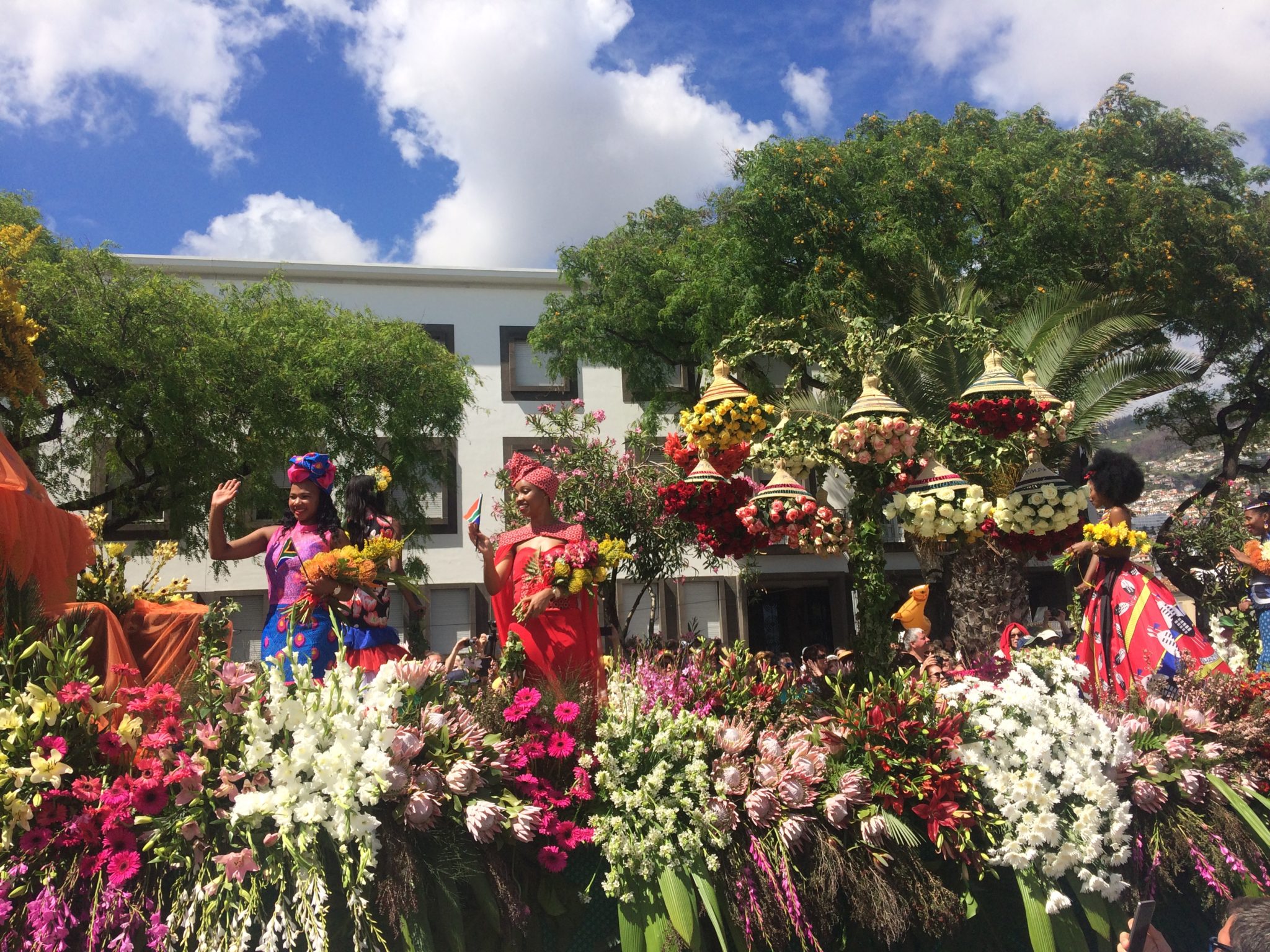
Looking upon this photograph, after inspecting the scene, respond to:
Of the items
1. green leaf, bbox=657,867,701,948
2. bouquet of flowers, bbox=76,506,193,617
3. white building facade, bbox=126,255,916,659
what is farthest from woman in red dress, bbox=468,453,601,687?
white building facade, bbox=126,255,916,659

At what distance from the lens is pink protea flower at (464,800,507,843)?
8.58 ft

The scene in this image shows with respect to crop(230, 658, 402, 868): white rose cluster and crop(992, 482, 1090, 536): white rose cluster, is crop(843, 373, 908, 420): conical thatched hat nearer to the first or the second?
crop(992, 482, 1090, 536): white rose cluster

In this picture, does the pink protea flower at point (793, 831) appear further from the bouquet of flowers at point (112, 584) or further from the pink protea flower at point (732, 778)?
the bouquet of flowers at point (112, 584)

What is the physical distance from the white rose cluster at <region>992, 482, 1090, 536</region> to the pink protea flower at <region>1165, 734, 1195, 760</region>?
1.32 meters

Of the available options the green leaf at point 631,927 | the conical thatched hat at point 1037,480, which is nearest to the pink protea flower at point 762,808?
the green leaf at point 631,927

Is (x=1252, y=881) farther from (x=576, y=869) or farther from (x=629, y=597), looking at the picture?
(x=629, y=597)

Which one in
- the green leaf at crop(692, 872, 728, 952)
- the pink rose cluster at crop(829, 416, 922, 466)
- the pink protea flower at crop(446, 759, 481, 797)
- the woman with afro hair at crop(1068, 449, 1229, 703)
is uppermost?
the pink rose cluster at crop(829, 416, 922, 466)

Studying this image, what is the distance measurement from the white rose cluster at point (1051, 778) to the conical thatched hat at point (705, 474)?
1.73m

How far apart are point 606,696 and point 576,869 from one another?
546mm

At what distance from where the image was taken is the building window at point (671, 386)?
18.1 m

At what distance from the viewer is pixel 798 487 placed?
4535 millimetres

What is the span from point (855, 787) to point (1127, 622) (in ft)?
8.66

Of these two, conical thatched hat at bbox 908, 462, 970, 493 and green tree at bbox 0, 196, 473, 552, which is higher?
green tree at bbox 0, 196, 473, 552

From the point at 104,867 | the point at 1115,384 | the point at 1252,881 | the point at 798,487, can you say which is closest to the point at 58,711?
the point at 104,867
